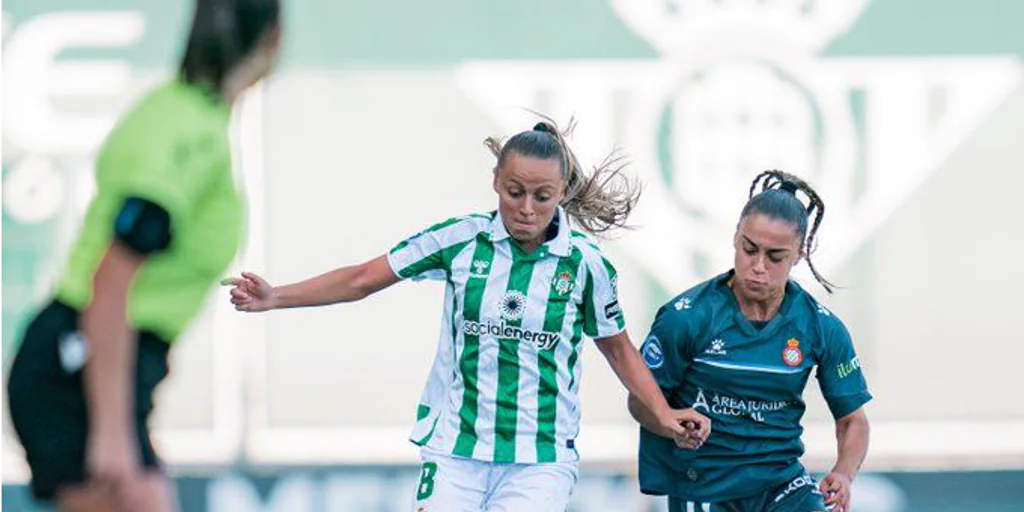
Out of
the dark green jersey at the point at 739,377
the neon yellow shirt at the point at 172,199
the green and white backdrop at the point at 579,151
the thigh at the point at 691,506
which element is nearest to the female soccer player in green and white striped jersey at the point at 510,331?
the dark green jersey at the point at 739,377

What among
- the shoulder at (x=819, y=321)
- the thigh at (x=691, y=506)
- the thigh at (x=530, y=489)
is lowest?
the thigh at (x=691, y=506)

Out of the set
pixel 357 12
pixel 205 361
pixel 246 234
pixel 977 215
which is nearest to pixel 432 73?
pixel 357 12

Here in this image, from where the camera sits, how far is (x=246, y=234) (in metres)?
6.83

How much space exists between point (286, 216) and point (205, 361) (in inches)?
23.3

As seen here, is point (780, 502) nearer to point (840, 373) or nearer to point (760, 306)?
point (840, 373)

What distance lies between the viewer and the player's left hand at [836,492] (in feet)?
15.3

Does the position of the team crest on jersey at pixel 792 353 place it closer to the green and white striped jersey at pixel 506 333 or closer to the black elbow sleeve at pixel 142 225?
the green and white striped jersey at pixel 506 333

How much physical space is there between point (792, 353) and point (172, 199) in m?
2.00

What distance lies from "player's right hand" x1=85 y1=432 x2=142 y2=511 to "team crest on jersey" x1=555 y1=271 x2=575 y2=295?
5.13 feet

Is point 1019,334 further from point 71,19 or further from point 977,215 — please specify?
point 71,19

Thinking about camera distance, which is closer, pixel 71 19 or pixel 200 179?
pixel 200 179

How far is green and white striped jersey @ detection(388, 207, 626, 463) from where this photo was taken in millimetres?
4629

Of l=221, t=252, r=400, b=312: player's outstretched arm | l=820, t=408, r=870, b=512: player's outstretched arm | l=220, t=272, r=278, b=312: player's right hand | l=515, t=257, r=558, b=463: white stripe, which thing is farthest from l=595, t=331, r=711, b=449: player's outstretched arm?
l=220, t=272, r=278, b=312: player's right hand

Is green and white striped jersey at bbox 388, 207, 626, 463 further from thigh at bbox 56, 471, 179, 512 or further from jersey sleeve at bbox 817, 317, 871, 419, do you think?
thigh at bbox 56, 471, 179, 512
